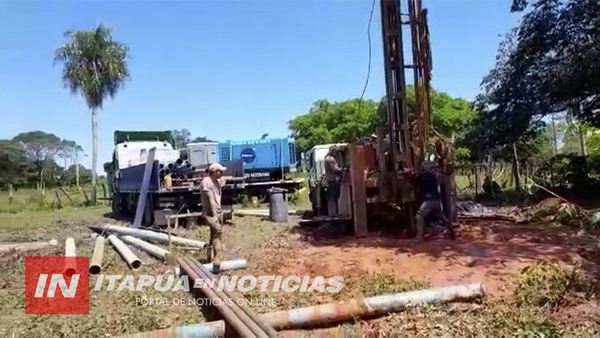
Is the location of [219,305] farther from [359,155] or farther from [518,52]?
[518,52]

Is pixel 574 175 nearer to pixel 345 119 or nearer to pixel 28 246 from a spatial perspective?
pixel 28 246

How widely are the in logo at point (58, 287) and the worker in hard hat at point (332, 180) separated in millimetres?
5035

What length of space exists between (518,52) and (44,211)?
820 inches

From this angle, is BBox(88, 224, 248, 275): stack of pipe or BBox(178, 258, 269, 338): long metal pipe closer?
BBox(178, 258, 269, 338): long metal pipe

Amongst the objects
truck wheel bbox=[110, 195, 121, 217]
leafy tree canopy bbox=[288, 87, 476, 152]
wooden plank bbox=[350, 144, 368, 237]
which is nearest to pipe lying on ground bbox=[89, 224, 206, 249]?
wooden plank bbox=[350, 144, 368, 237]

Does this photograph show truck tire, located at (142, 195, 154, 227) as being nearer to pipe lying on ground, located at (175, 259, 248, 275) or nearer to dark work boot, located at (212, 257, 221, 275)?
pipe lying on ground, located at (175, 259, 248, 275)

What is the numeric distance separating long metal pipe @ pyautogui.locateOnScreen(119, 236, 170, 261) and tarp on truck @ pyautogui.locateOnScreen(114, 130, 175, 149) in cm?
1000

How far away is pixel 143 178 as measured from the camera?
14.3 m

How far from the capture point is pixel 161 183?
13.4 meters

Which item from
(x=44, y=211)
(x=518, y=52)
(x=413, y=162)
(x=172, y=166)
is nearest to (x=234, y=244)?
(x=413, y=162)

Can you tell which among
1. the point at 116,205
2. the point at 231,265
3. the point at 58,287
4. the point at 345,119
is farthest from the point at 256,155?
the point at 345,119

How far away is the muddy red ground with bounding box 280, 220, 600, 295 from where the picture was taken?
7027 mm

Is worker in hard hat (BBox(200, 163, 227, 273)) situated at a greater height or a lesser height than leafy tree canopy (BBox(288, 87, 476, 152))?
lesser

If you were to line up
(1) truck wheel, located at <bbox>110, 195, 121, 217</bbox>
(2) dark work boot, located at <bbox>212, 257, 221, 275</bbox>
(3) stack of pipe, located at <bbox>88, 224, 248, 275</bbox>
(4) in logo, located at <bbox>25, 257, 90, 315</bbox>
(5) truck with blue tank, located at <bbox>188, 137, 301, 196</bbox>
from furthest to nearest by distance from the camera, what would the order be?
(5) truck with blue tank, located at <bbox>188, 137, 301, 196</bbox> < (1) truck wheel, located at <bbox>110, 195, 121, 217</bbox> < (3) stack of pipe, located at <bbox>88, 224, 248, 275</bbox> < (2) dark work boot, located at <bbox>212, 257, 221, 275</bbox> < (4) in logo, located at <bbox>25, 257, 90, 315</bbox>
